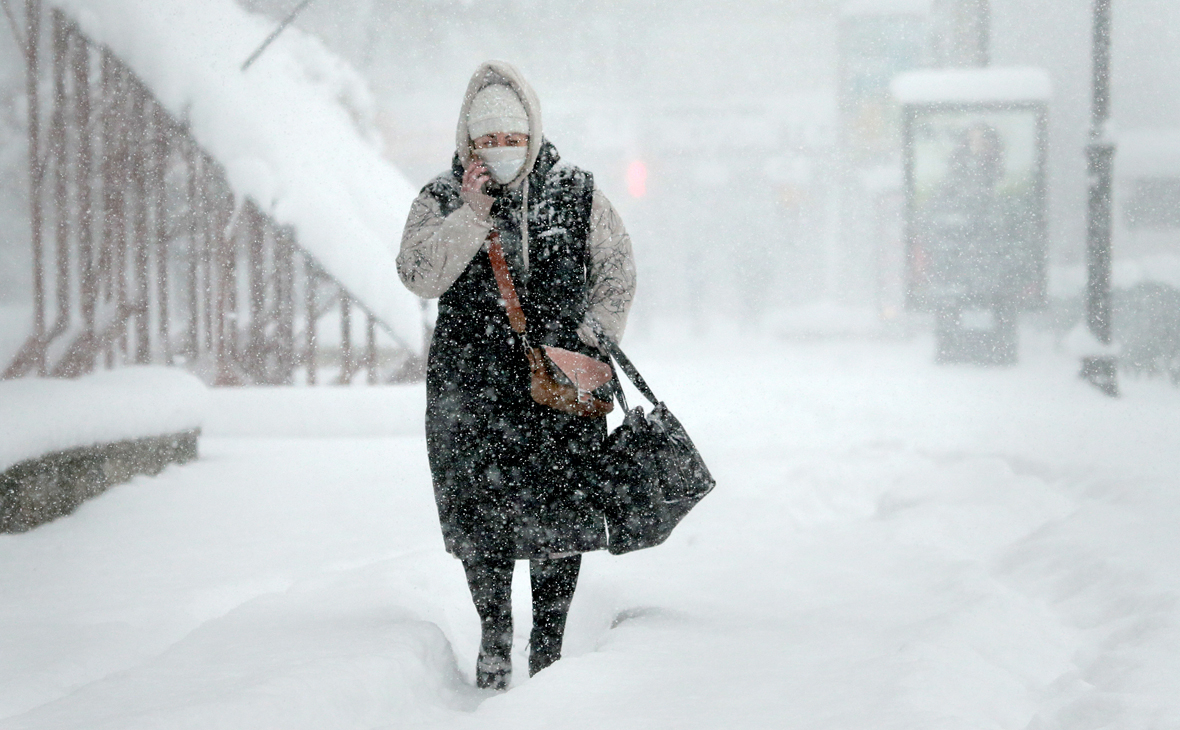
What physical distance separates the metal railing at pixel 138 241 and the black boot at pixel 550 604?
5.86 metres

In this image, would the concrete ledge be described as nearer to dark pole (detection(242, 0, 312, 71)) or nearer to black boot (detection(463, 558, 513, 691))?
black boot (detection(463, 558, 513, 691))

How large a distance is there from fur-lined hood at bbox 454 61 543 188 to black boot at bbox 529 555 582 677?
1.06 metres

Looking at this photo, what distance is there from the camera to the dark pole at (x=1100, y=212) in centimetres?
977

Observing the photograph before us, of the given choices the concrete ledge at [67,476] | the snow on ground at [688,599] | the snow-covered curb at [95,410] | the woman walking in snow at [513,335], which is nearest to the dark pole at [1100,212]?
the snow on ground at [688,599]

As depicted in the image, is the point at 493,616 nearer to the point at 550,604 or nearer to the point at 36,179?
the point at 550,604

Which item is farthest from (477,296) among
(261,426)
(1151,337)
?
(1151,337)

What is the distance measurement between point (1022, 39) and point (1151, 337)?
60.3 ft

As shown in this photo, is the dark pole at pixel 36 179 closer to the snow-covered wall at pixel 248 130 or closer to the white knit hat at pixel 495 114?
the snow-covered wall at pixel 248 130

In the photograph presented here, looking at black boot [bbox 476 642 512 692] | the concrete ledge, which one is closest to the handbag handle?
black boot [bbox 476 642 512 692]

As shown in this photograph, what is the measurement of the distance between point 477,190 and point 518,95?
0.98 feet

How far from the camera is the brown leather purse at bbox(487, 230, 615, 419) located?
2.67m

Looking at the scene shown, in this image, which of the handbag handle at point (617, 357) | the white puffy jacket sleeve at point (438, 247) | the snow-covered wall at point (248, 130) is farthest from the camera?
the snow-covered wall at point (248, 130)

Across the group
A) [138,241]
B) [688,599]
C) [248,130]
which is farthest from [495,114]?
[138,241]

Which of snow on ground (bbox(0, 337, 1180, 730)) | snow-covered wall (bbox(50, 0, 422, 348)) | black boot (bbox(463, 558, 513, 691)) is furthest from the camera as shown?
snow-covered wall (bbox(50, 0, 422, 348))
